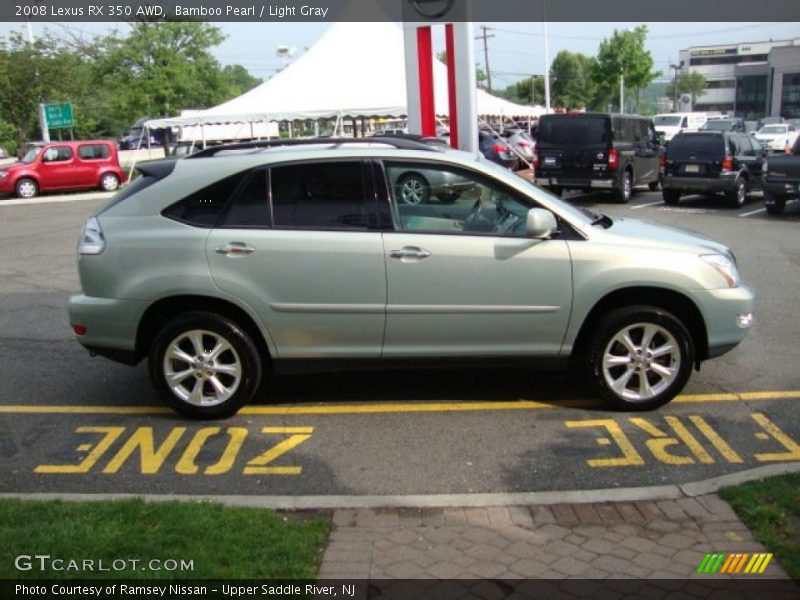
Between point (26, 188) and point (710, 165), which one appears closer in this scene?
point (710, 165)

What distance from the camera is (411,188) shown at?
516 cm

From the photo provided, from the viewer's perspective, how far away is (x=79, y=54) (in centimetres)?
3509

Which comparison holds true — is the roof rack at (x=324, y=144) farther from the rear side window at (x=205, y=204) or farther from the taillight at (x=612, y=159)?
the taillight at (x=612, y=159)

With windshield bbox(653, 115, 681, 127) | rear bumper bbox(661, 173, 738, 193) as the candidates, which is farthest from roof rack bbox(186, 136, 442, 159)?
windshield bbox(653, 115, 681, 127)

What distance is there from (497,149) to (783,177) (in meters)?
12.2

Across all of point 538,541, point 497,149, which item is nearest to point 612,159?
point 497,149

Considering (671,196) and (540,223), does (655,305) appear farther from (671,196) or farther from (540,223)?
(671,196)

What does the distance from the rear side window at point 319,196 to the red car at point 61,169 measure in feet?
75.0

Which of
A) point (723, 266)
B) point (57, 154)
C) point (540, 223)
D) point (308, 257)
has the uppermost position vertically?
point (57, 154)

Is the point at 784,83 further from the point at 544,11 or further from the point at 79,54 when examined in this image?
the point at 79,54

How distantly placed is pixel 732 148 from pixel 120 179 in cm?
1989

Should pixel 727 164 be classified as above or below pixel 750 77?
below

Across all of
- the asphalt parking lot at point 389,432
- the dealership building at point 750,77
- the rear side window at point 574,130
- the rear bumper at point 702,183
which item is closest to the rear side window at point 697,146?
the rear bumper at point 702,183

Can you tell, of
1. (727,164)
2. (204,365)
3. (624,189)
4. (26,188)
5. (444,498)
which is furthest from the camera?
(26,188)
